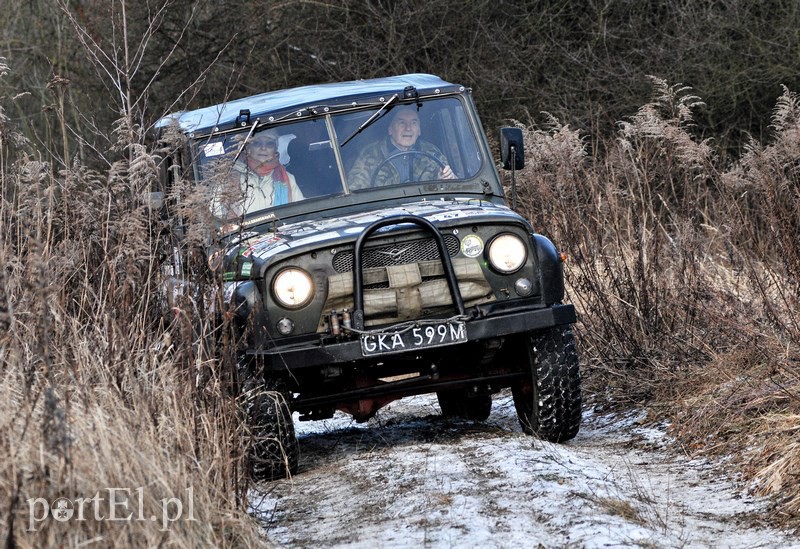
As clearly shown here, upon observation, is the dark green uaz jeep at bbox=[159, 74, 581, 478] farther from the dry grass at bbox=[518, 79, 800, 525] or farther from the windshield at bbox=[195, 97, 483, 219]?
the dry grass at bbox=[518, 79, 800, 525]

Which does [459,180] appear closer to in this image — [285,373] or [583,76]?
[285,373]

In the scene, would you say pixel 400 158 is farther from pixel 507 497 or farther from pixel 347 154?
pixel 507 497

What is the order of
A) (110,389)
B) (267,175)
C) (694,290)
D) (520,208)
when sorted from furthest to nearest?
(520,208)
(694,290)
(267,175)
(110,389)

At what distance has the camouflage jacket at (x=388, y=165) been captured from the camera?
6.70 m

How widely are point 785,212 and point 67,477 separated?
158 inches

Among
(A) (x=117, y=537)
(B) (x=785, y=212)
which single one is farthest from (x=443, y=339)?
(A) (x=117, y=537)

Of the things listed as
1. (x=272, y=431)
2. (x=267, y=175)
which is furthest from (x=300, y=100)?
(x=272, y=431)

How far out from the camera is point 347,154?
6715mm

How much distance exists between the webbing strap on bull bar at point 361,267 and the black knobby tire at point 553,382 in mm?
608

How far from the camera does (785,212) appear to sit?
6.12m

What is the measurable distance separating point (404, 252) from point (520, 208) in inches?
149

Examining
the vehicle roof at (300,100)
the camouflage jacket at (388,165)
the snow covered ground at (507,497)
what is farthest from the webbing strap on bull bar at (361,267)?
the vehicle roof at (300,100)

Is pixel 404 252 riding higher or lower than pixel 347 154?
lower

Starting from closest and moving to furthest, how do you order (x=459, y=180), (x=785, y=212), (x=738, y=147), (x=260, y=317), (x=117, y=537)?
1. (x=117, y=537)
2. (x=260, y=317)
3. (x=785, y=212)
4. (x=459, y=180)
5. (x=738, y=147)
